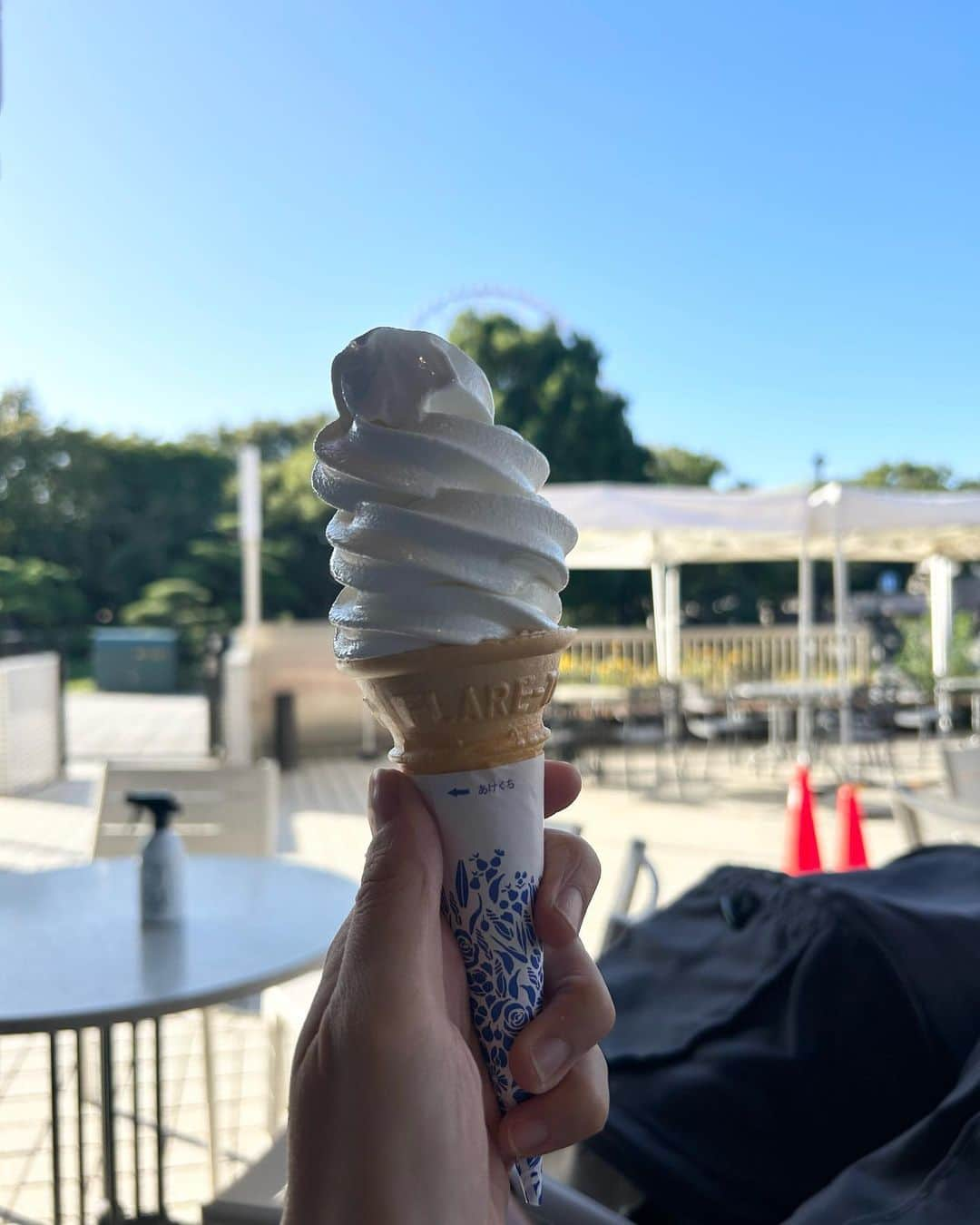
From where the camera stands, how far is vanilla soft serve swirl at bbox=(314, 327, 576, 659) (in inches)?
35.5

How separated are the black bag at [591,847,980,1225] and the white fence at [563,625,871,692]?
424 inches

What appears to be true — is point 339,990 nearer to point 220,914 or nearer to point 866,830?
point 220,914

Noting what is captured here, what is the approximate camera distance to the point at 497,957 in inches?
34.9

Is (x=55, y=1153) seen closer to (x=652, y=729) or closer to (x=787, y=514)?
(x=787, y=514)

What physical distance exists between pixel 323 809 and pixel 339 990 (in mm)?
7264

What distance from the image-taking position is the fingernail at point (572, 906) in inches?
36.0

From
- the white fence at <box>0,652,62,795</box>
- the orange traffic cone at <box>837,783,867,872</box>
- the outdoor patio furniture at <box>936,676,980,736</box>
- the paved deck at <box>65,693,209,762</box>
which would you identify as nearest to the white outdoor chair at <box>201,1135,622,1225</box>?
the orange traffic cone at <box>837,783,867,872</box>

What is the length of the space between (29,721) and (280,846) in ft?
11.3

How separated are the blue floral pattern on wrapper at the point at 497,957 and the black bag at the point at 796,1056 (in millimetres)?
563

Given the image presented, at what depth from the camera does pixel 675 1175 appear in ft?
4.37

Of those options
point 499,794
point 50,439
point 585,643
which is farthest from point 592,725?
point 50,439

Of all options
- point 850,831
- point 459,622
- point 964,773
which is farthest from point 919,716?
point 459,622

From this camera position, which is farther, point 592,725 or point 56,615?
point 56,615

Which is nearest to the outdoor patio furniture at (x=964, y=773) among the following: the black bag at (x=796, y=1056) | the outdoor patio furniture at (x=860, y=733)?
the black bag at (x=796, y=1056)
